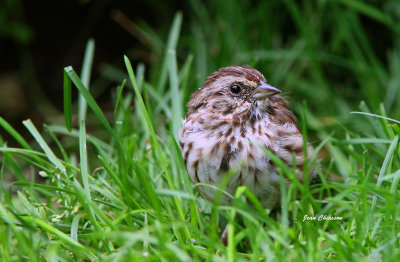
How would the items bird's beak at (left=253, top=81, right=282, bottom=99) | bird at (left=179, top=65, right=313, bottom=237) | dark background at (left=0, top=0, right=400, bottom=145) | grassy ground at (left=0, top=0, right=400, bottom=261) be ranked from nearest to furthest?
grassy ground at (left=0, top=0, right=400, bottom=261) < bird at (left=179, top=65, right=313, bottom=237) < bird's beak at (left=253, top=81, right=282, bottom=99) < dark background at (left=0, top=0, right=400, bottom=145)

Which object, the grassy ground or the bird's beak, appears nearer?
the grassy ground

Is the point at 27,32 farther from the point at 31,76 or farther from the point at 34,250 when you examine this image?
the point at 34,250

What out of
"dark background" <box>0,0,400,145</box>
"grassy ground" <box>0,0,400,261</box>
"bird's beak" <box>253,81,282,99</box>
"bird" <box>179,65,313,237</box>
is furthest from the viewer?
"dark background" <box>0,0,400,145</box>

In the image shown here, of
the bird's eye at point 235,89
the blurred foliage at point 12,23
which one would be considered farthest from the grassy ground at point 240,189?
the blurred foliage at point 12,23

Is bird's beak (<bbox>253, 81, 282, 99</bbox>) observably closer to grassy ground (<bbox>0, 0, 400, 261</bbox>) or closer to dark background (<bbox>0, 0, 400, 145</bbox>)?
grassy ground (<bbox>0, 0, 400, 261</bbox>)

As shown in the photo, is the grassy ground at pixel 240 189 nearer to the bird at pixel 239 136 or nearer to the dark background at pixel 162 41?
the dark background at pixel 162 41

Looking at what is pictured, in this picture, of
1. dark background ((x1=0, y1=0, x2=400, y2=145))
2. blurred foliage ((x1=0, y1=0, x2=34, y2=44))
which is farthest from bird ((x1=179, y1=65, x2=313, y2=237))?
blurred foliage ((x1=0, y1=0, x2=34, y2=44))
